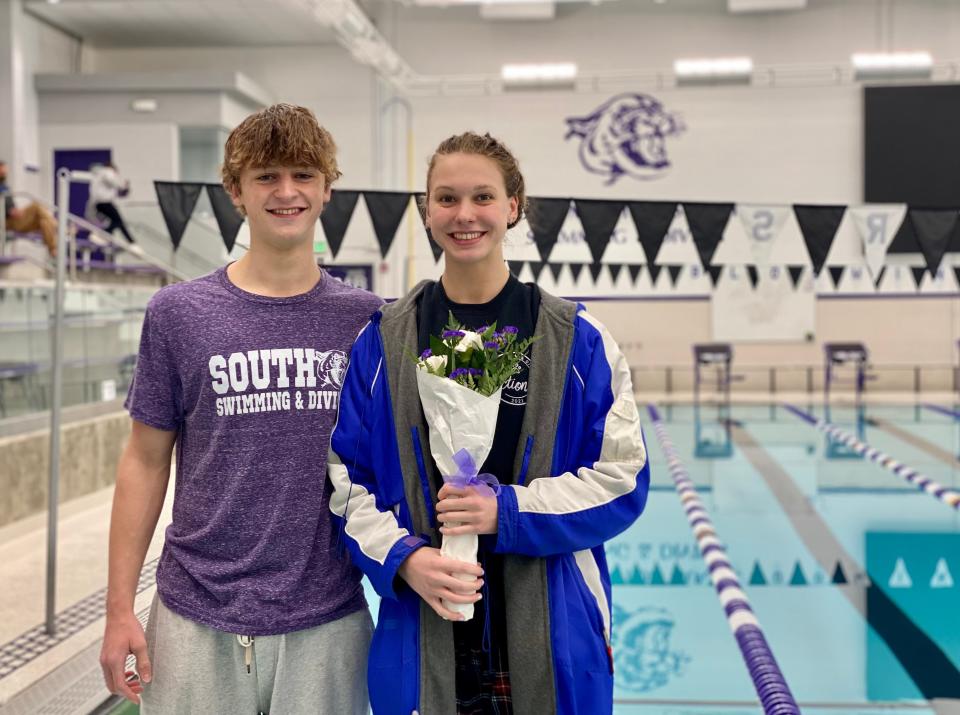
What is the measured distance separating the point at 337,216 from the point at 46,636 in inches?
90.2

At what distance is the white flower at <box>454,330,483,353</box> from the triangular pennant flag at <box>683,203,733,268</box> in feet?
13.4

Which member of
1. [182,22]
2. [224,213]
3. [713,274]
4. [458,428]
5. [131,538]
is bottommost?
[131,538]

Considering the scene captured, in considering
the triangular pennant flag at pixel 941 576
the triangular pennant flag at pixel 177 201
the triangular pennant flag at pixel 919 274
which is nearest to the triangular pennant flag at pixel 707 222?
the triangular pennant flag at pixel 941 576

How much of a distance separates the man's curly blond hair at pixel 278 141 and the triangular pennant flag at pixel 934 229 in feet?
16.7

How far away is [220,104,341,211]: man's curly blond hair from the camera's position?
1629 mm

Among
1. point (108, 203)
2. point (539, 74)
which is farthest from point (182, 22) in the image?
point (539, 74)

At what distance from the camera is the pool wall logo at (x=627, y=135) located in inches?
628

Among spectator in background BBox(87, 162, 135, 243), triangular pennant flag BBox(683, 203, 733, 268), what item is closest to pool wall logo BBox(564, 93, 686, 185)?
spectator in background BBox(87, 162, 135, 243)

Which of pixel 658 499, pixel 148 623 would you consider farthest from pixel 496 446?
pixel 658 499

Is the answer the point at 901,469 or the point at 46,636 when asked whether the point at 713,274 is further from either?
the point at 46,636

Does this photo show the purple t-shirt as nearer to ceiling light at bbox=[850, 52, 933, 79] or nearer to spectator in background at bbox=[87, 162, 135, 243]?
spectator in background at bbox=[87, 162, 135, 243]

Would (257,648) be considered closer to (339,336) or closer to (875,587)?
(339,336)

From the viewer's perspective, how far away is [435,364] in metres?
1.56

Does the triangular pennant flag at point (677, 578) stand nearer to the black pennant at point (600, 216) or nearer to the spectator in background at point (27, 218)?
the black pennant at point (600, 216)
